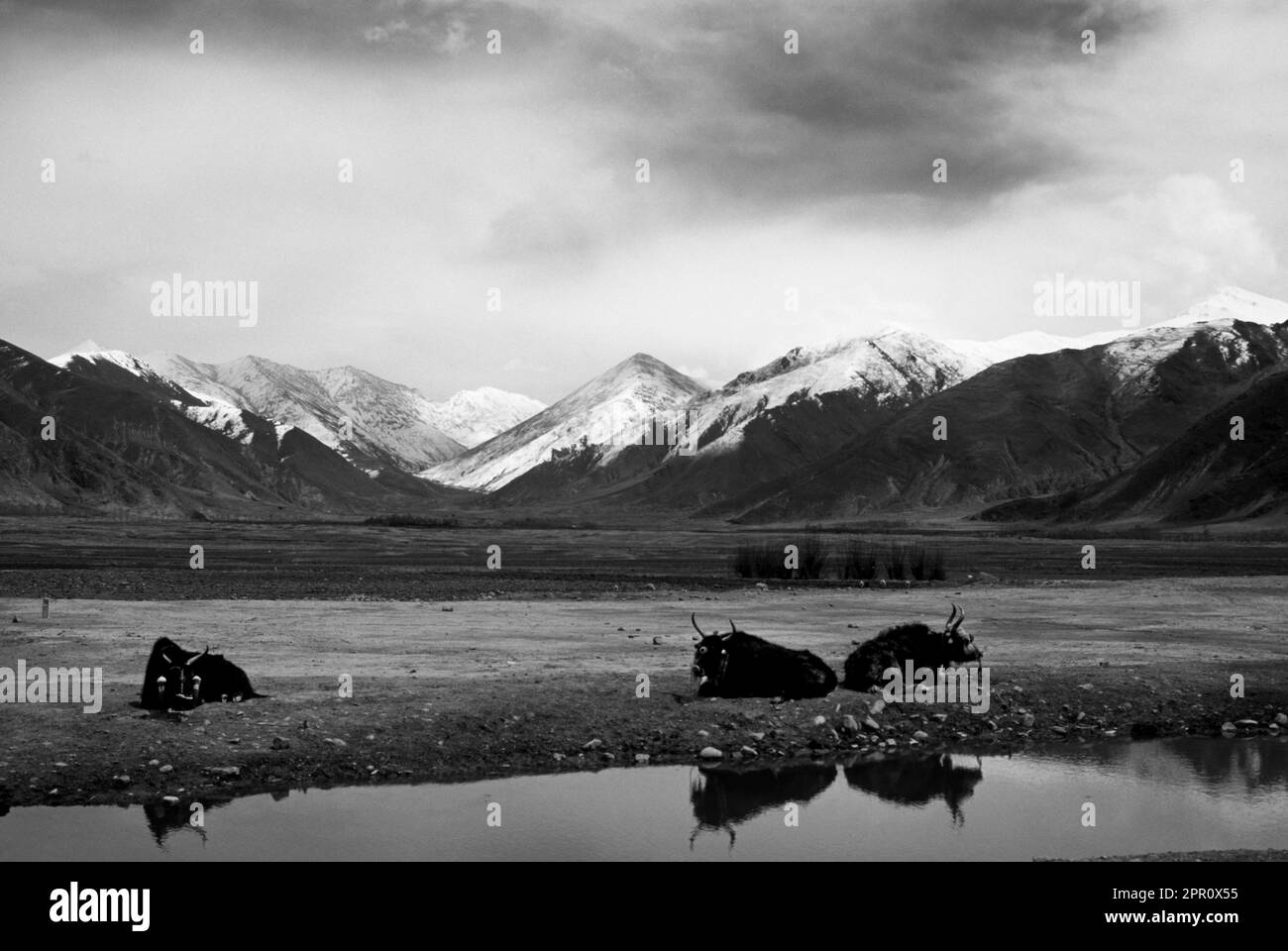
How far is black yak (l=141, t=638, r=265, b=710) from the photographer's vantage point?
1884 centimetres

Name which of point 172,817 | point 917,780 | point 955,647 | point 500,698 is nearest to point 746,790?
point 917,780

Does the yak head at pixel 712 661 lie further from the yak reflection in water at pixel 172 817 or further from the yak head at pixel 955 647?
the yak reflection in water at pixel 172 817

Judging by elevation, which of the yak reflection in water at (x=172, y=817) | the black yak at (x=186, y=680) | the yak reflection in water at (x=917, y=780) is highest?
the black yak at (x=186, y=680)

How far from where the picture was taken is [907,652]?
22.0m

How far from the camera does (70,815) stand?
1479 centimetres

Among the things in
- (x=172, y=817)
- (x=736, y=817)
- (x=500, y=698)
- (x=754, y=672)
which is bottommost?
(x=736, y=817)

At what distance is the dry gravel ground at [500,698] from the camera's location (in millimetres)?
17000

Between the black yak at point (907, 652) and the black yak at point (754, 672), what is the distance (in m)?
0.83

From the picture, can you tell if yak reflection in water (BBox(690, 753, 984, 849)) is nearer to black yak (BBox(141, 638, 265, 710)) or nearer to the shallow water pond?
the shallow water pond

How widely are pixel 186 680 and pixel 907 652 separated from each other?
1212cm

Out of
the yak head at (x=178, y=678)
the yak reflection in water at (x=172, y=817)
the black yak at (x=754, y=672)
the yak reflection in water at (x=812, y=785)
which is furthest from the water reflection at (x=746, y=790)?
the yak head at (x=178, y=678)

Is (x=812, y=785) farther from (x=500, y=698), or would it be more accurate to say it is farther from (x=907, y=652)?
(x=500, y=698)

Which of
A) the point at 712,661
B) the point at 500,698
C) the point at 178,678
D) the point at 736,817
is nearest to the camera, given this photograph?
the point at 736,817
